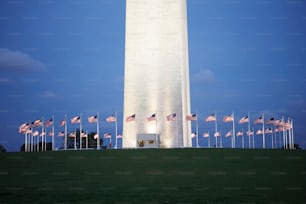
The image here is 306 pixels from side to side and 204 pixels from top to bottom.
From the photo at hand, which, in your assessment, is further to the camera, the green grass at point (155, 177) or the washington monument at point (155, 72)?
the washington monument at point (155, 72)

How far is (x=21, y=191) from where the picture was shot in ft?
51.1

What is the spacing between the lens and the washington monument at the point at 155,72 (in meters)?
48.8

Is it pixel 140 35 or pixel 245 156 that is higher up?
pixel 140 35

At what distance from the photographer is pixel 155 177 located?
1905cm

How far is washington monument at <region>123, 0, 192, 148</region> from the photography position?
48750mm

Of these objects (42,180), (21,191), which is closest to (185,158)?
(42,180)

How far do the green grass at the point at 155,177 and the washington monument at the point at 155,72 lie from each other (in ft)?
61.4

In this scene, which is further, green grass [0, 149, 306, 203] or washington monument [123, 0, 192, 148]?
washington monument [123, 0, 192, 148]

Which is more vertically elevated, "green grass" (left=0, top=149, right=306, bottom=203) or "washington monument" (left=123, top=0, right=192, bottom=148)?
"washington monument" (left=123, top=0, right=192, bottom=148)

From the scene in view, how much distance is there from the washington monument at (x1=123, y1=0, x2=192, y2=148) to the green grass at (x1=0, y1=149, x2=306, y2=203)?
18730 mm

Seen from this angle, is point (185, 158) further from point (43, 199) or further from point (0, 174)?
point (43, 199)

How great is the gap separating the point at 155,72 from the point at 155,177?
30.6 metres

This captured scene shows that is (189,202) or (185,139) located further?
(185,139)

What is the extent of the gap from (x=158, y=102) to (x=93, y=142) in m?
23.0
